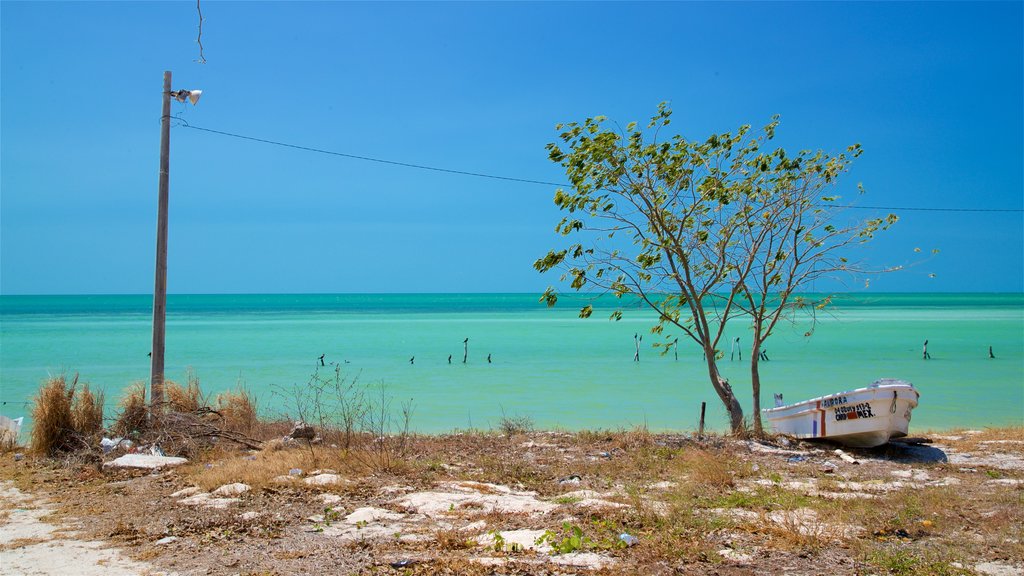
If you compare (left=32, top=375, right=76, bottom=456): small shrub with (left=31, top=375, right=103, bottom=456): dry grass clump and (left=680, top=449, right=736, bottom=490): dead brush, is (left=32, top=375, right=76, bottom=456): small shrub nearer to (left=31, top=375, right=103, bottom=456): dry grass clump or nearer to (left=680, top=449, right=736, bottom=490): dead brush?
(left=31, top=375, right=103, bottom=456): dry grass clump

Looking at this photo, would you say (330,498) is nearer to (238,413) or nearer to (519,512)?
(519,512)

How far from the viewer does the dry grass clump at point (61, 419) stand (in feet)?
32.9

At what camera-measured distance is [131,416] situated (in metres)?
10.8

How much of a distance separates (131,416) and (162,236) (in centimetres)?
278

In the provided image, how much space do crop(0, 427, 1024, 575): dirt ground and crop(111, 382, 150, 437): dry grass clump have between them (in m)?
1.12

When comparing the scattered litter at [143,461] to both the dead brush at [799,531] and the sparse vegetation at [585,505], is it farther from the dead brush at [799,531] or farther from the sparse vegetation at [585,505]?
the dead brush at [799,531]

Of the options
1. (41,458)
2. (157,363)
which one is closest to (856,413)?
(157,363)

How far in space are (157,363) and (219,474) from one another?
3916 millimetres

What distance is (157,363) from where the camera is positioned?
36.9 ft

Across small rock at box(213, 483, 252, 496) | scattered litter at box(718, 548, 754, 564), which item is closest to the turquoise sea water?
scattered litter at box(718, 548, 754, 564)

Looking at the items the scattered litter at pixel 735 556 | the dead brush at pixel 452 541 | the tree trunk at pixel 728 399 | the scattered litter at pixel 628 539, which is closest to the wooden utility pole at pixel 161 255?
the dead brush at pixel 452 541

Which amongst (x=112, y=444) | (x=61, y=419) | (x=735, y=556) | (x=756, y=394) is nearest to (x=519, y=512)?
(x=735, y=556)

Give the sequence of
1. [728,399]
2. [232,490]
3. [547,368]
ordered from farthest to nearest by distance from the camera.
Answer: [547,368]
[728,399]
[232,490]

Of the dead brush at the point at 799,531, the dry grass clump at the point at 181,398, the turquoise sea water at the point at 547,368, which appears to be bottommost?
the turquoise sea water at the point at 547,368
